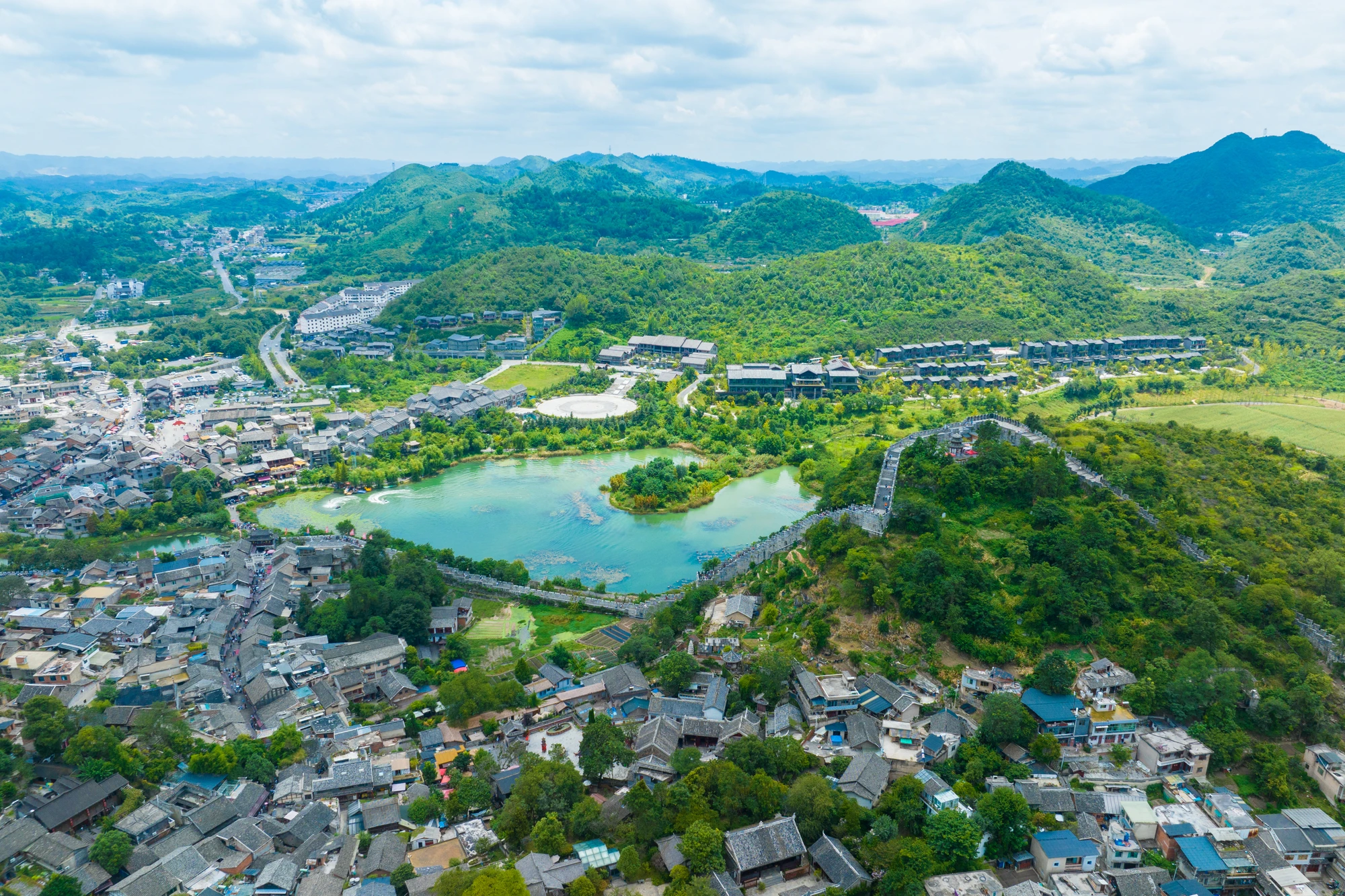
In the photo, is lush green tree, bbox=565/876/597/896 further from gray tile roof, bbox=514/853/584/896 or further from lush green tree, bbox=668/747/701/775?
lush green tree, bbox=668/747/701/775

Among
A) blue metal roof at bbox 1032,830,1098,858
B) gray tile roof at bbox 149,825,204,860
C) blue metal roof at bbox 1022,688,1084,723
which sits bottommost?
gray tile roof at bbox 149,825,204,860

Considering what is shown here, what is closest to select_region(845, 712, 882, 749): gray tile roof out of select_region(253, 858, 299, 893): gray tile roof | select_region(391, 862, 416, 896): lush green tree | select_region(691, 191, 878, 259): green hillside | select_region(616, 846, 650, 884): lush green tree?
select_region(616, 846, 650, 884): lush green tree

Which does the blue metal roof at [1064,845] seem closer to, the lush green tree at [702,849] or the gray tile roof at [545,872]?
the lush green tree at [702,849]

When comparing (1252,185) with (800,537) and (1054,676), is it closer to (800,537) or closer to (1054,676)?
(800,537)

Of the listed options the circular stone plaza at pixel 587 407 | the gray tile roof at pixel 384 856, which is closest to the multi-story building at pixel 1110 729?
the gray tile roof at pixel 384 856

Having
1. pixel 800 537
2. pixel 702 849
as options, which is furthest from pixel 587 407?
pixel 702 849

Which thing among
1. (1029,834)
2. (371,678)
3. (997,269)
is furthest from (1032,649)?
(997,269)

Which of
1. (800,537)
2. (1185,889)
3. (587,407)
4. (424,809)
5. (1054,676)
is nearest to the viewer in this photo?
(1185,889)
